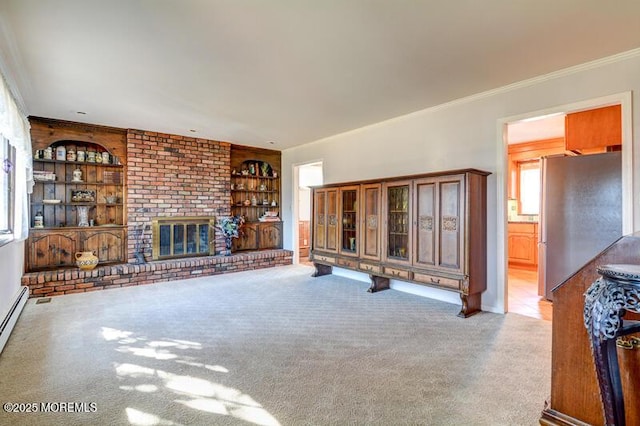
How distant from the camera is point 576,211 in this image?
3.80 metres

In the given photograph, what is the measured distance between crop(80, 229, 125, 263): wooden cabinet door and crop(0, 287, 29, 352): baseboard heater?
1.06 metres

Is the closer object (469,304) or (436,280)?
(469,304)

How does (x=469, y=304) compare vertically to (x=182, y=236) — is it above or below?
below

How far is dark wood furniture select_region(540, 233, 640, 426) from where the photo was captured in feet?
4.57

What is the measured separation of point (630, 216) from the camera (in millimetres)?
2781

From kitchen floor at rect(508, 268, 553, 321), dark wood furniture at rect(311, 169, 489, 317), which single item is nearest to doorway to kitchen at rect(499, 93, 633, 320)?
kitchen floor at rect(508, 268, 553, 321)

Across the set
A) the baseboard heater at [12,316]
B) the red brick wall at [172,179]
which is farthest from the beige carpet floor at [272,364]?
the red brick wall at [172,179]

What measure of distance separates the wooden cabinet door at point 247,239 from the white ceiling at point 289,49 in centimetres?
303

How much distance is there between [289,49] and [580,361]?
2792 mm

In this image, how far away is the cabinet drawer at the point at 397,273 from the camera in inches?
160

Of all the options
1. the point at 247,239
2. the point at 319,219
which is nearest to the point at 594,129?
the point at 319,219

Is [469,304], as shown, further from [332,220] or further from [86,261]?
[86,261]

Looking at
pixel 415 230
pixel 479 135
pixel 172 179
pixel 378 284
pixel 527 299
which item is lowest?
pixel 527 299

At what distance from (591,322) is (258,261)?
222 inches
